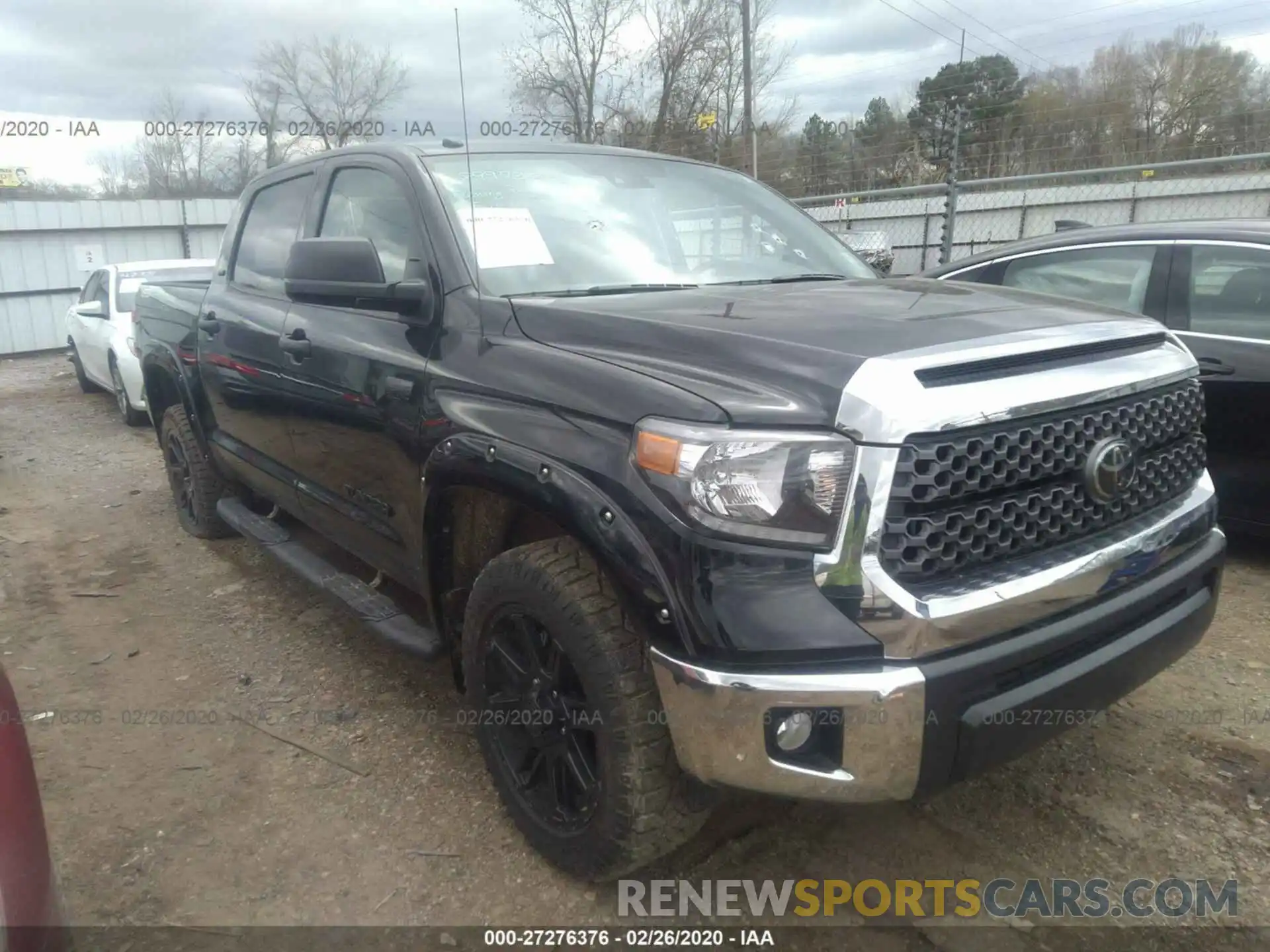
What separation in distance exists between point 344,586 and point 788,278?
74.2 inches

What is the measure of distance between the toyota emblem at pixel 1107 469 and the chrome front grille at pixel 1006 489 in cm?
2

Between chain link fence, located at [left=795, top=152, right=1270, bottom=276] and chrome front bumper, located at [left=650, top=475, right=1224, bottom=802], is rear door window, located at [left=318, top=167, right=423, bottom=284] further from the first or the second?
chain link fence, located at [left=795, top=152, right=1270, bottom=276]

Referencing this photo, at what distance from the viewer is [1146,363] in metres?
2.30

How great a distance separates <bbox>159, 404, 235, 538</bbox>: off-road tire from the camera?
4984 millimetres

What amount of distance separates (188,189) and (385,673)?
16.8 meters

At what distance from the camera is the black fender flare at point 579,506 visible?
1907 mm

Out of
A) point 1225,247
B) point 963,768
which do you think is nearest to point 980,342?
point 963,768

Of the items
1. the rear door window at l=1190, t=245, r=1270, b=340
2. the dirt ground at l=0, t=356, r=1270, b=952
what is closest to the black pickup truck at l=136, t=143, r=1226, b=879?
the dirt ground at l=0, t=356, r=1270, b=952

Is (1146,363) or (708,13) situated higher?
(708,13)

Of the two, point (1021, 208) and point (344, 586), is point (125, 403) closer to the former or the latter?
point (344, 586)

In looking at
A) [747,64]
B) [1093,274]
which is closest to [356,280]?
[1093,274]

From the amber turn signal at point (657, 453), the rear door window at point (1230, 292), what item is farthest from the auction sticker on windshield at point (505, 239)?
the rear door window at point (1230, 292)

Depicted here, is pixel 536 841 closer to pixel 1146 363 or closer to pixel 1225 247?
pixel 1146 363

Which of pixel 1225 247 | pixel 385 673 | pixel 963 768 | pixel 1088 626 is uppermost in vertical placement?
pixel 1225 247
